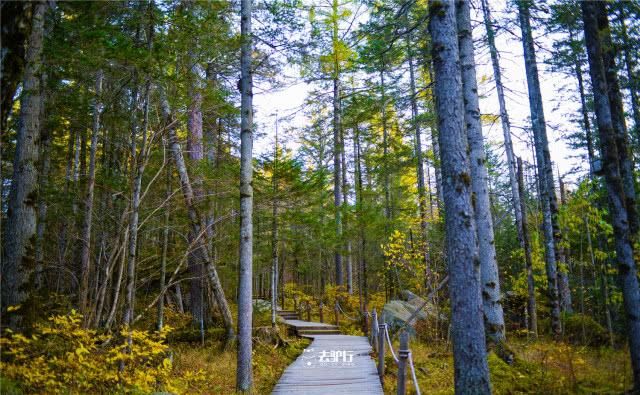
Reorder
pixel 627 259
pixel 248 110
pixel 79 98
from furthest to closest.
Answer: pixel 79 98 < pixel 248 110 < pixel 627 259

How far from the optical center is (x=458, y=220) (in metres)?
→ 5.30

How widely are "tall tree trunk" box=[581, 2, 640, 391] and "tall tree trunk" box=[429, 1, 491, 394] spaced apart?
326 cm

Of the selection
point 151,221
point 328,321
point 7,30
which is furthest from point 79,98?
point 328,321

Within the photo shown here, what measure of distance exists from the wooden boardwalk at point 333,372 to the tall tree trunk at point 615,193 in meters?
4.37

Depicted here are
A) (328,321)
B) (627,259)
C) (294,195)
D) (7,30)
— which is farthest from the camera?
(328,321)

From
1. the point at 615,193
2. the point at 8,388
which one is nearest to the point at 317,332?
the point at 615,193

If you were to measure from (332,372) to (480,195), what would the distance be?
5.14m

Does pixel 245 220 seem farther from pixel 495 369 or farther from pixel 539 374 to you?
pixel 539 374

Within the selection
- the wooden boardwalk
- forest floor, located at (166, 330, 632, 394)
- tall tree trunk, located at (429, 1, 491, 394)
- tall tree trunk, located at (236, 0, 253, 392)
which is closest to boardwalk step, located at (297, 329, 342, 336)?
the wooden boardwalk

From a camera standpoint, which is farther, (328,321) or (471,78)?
(328,321)

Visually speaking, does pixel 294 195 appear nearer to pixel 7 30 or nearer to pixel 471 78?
pixel 471 78

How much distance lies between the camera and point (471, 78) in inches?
350

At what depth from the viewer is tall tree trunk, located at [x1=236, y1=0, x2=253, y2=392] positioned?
7891 millimetres

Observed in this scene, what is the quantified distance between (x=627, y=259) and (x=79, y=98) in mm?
12366
